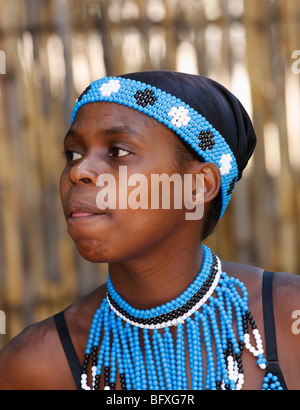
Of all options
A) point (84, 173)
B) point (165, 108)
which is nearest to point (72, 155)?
point (84, 173)

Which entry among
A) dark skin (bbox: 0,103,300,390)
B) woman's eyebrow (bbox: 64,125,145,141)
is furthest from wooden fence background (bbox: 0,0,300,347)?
woman's eyebrow (bbox: 64,125,145,141)

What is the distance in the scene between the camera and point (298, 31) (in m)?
3.37

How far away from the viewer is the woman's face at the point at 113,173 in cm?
159

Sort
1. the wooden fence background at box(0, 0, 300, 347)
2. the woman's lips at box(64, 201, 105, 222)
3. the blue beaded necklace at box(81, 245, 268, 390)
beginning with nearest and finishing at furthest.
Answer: the woman's lips at box(64, 201, 105, 222) → the blue beaded necklace at box(81, 245, 268, 390) → the wooden fence background at box(0, 0, 300, 347)

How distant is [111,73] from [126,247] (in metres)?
2.01

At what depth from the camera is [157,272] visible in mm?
1734

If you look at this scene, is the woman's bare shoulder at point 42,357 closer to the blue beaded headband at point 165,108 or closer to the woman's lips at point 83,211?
the woman's lips at point 83,211

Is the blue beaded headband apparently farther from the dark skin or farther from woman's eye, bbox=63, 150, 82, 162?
woman's eye, bbox=63, 150, 82, 162

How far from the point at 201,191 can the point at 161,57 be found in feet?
5.91

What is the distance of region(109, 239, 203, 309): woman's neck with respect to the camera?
1.73 meters

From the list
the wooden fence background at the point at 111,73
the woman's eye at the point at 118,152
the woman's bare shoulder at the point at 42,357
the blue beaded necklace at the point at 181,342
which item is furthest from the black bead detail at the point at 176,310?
the wooden fence background at the point at 111,73

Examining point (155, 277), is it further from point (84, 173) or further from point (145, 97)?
point (145, 97)

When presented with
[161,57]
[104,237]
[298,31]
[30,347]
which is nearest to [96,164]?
[104,237]

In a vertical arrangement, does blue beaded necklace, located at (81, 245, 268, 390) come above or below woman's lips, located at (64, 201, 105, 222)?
below
